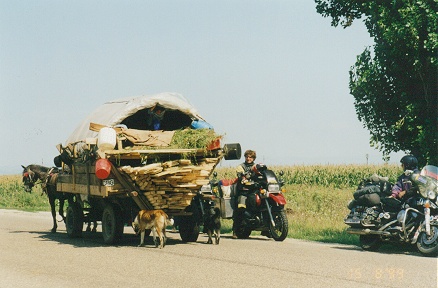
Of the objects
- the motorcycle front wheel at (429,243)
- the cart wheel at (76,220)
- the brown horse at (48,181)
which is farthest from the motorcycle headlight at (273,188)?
the brown horse at (48,181)

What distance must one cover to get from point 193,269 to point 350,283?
2.69 m

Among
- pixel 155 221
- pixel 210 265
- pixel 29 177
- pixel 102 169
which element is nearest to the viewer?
pixel 210 265

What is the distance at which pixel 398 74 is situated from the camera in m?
27.7

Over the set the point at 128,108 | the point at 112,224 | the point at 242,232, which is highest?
the point at 128,108

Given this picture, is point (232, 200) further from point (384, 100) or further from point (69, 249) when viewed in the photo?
point (384, 100)

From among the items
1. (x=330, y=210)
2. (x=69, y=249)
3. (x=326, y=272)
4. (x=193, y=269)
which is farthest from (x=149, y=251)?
(x=330, y=210)

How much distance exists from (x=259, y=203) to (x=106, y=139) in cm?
413

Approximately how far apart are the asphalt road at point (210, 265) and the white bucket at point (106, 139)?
2.06m

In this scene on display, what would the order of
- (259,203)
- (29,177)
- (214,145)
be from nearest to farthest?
(214,145)
(259,203)
(29,177)

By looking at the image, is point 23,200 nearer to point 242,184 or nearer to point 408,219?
point 242,184

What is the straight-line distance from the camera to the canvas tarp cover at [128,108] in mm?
15586

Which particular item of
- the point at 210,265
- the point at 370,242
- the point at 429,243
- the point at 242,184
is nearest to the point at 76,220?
the point at 242,184

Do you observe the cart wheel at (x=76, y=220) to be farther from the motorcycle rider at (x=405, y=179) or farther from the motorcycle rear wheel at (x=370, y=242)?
the motorcycle rider at (x=405, y=179)

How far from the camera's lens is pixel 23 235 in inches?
716
